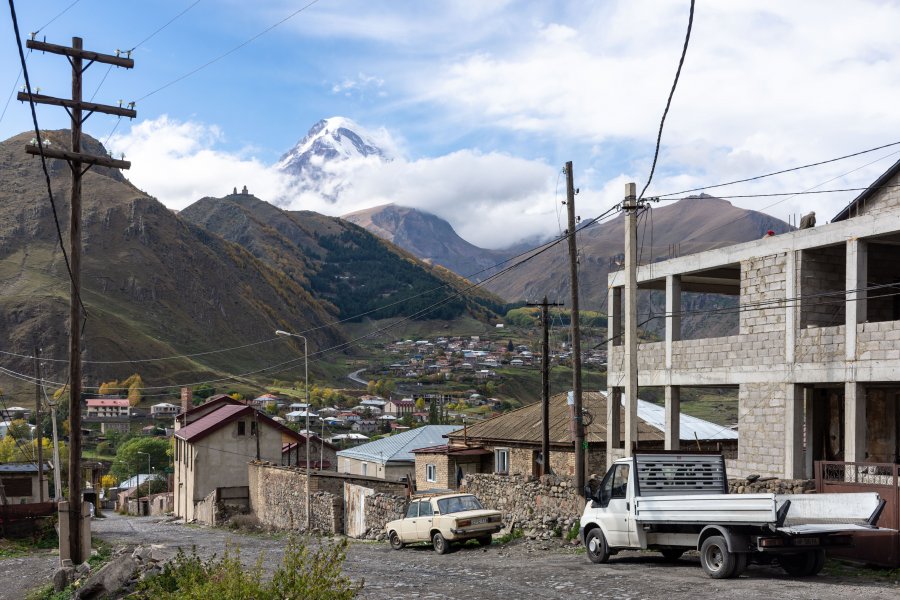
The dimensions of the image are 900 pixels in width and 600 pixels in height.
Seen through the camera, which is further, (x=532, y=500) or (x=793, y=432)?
(x=532, y=500)

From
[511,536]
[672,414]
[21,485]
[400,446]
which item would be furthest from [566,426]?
[21,485]

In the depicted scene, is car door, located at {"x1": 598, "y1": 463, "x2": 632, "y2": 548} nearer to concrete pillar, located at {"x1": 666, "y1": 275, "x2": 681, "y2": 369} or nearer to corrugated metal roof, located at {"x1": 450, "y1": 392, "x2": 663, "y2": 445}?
concrete pillar, located at {"x1": 666, "y1": 275, "x2": 681, "y2": 369}

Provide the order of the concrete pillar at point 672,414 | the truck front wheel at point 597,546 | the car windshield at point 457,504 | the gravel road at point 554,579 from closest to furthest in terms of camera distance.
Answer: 1. the gravel road at point 554,579
2. the truck front wheel at point 597,546
3. the car windshield at point 457,504
4. the concrete pillar at point 672,414

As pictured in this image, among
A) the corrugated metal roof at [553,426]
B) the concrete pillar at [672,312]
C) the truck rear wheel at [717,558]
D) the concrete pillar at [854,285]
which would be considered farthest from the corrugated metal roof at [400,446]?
the truck rear wheel at [717,558]

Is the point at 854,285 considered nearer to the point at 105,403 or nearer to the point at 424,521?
the point at 424,521

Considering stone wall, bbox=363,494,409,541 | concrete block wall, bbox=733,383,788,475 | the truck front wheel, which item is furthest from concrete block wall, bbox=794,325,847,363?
stone wall, bbox=363,494,409,541

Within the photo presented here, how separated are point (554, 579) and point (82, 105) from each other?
56.6ft

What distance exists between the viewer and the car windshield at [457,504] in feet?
89.6

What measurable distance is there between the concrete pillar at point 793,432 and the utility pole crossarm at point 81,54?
64.5ft

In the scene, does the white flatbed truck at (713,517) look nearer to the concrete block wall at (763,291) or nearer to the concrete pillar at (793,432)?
the concrete pillar at (793,432)

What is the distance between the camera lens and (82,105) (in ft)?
80.4

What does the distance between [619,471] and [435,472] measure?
29543 mm

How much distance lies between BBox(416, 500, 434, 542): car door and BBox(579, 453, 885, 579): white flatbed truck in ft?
27.9

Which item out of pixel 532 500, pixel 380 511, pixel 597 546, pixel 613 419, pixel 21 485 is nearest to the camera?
pixel 597 546
